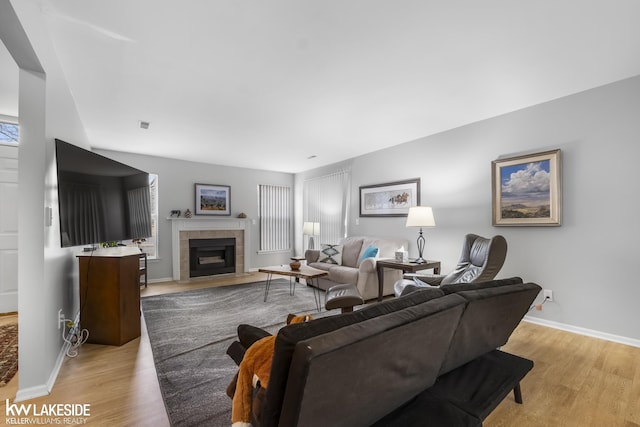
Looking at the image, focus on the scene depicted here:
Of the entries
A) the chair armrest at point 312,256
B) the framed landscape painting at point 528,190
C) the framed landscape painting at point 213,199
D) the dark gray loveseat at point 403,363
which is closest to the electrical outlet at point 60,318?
the dark gray loveseat at point 403,363

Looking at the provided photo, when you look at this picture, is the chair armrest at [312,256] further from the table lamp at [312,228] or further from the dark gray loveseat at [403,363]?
the dark gray loveseat at [403,363]

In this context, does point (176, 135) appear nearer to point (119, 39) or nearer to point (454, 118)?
point (119, 39)

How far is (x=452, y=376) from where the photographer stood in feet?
4.91

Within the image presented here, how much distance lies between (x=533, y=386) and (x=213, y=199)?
5943 millimetres

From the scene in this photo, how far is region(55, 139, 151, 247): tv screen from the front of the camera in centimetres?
209

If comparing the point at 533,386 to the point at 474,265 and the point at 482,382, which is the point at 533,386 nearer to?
the point at 482,382

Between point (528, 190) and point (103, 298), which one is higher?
point (528, 190)

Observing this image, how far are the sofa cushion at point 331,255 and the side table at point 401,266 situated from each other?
976mm

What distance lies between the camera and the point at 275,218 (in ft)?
23.4

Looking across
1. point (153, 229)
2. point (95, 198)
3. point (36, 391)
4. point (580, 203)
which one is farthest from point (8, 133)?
point (580, 203)

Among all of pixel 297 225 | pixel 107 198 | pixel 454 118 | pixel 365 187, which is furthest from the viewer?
pixel 297 225

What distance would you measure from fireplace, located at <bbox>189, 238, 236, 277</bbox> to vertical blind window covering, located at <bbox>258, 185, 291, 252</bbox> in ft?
2.80

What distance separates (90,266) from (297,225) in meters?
4.92

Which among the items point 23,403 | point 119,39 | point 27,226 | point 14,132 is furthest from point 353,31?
point 14,132
